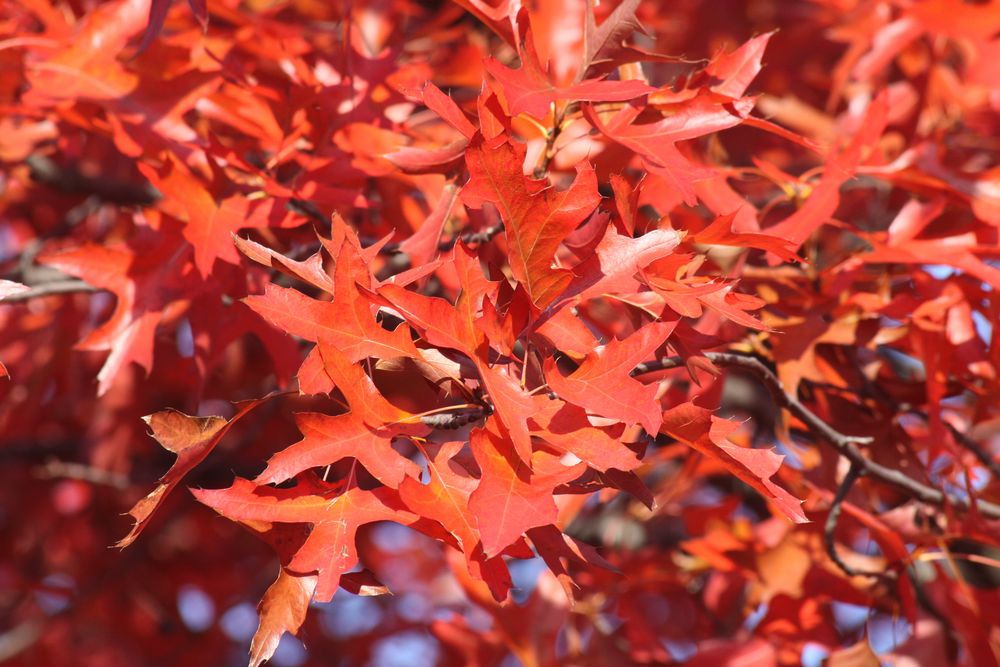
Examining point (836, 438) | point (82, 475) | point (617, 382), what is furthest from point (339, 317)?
point (82, 475)

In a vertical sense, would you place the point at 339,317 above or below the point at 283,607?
above

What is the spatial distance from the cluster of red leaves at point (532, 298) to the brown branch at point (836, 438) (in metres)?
0.02

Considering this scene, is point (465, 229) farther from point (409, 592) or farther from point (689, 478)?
point (409, 592)

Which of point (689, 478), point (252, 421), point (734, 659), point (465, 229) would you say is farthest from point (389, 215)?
point (252, 421)

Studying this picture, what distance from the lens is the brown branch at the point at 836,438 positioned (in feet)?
3.16

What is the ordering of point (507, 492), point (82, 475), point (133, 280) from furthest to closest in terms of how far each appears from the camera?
point (82, 475)
point (133, 280)
point (507, 492)

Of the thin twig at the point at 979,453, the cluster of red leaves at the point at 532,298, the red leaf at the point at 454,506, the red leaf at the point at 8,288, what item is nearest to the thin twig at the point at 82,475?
the cluster of red leaves at the point at 532,298

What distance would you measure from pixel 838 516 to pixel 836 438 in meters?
0.11

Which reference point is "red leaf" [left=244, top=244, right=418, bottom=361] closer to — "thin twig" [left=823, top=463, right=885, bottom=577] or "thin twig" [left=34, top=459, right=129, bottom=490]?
"thin twig" [left=823, top=463, right=885, bottom=577]

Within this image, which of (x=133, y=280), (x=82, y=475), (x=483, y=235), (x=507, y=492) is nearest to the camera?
(x=507, y=492)

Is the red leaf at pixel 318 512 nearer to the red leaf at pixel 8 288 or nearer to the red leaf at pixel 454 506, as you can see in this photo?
the red leaf at pixel 454 506

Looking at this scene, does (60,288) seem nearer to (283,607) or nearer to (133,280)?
(133,280)

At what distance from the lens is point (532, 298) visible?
79 cm

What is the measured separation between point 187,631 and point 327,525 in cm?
184
